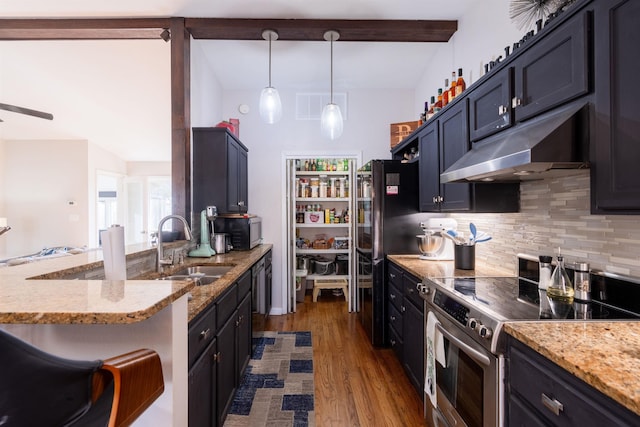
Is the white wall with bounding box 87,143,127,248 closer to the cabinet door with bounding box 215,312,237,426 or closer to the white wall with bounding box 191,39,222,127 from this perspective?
the white wall with bounding box 191,39,222,127

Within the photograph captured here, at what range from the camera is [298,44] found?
300 centimetres

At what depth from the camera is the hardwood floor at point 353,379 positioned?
6.38 ft

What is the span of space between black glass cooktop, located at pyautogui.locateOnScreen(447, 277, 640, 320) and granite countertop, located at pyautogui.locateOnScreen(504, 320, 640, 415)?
94 mm

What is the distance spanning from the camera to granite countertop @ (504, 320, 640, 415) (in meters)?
0.71

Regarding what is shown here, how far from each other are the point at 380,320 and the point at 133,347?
2400 mm

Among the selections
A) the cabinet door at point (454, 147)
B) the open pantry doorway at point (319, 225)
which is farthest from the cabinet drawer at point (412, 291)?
the open pantry doorway at point (319, 225)

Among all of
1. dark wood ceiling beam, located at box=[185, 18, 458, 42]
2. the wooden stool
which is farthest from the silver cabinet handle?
the wooden stool

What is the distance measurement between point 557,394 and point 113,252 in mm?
1642

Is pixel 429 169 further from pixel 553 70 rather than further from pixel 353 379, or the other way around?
pixel 353 379

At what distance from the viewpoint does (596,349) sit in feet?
2.93

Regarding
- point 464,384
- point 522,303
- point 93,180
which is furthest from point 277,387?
point 93,180

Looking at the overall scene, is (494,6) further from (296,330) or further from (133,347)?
(296,330)

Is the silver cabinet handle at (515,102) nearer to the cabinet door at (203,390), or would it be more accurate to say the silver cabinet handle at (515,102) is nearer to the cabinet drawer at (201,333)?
the cabinet drawer at (201,333)

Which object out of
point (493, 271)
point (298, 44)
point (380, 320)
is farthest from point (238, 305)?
point (298, 44)
